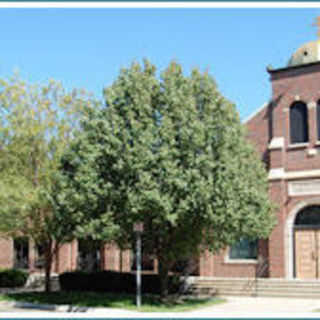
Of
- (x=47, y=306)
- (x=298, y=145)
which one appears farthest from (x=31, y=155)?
(x=298, y=145)

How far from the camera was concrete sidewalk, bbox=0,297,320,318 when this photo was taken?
55.0 feet

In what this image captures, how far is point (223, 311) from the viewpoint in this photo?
17750 millimetres

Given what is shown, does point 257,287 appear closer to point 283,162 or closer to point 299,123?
point 283,162

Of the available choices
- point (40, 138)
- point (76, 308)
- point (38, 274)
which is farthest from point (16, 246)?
point (76, 308)

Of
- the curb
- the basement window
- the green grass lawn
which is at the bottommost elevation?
the curb

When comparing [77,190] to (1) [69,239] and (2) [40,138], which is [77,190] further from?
(2) [40,138]

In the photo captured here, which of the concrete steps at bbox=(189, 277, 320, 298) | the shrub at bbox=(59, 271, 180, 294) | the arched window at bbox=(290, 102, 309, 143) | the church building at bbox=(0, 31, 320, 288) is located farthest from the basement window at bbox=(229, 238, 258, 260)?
the arched window at bbox=(290, 102, 309, 143)

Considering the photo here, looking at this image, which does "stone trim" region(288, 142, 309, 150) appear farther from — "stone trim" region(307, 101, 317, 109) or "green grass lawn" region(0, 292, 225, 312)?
"green grass lawn" region(0, 292, 225, 312)

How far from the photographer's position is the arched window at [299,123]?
25.2 meters

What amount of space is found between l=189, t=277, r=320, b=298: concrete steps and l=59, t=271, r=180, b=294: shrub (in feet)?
3.75

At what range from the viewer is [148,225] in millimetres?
18797

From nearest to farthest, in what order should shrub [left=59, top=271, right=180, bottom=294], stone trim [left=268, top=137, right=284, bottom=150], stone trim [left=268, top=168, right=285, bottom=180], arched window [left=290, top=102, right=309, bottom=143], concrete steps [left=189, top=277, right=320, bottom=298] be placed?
concrete steps [left=189, top=277, right=320, bottom=298]
shrub [left=59, top=271, right=180, bottom=294]
stone trim [left=268, top=168, right=285, bottom=180]
arched window [left=290, top=102, right=309, bottom=143]
stone trim [left=268, top=137, right=284, bottom=150]

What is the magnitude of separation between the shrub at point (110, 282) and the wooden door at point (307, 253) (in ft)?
17.1

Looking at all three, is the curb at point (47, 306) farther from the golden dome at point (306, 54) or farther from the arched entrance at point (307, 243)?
the golden dome at point (306, 54)
